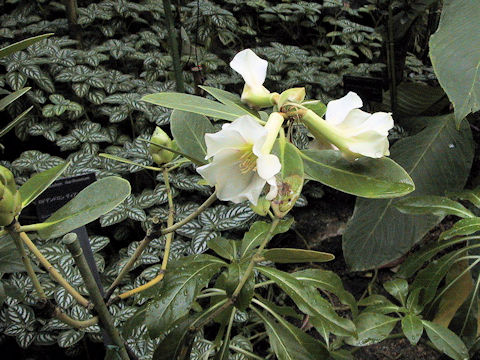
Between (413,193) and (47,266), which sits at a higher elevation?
(47,266)

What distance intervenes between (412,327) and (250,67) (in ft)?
2.69

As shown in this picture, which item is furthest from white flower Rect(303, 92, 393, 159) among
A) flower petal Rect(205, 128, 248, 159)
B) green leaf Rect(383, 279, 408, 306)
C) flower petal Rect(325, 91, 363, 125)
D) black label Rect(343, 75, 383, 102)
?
black label Rect(343, 75, 383, 102)

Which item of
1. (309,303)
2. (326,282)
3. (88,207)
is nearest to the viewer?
(88,207)

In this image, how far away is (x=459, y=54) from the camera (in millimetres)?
1052

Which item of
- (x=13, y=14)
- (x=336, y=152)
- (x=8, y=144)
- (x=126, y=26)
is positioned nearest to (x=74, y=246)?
(x=336, y=152)

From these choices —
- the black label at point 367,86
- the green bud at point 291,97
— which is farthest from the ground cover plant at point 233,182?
the black label at point 367,86

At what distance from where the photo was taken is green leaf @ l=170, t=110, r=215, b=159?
0.72m

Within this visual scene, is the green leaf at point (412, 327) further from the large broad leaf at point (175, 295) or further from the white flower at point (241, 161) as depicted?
the white flower at point (241, 161)

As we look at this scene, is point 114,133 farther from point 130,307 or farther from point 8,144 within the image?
point 130,307

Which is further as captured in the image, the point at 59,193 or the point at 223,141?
the point at 59,193

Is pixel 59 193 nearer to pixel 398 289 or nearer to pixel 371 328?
pixel 371 328

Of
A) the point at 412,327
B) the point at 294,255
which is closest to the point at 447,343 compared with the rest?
the point at 412,327

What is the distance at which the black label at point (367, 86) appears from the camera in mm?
1747

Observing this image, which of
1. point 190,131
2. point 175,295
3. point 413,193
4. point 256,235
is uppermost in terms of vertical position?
point 190,131
